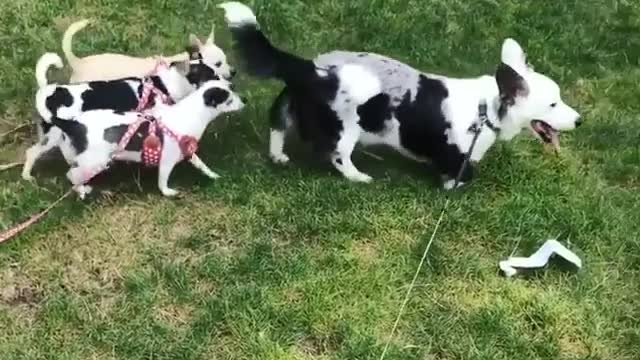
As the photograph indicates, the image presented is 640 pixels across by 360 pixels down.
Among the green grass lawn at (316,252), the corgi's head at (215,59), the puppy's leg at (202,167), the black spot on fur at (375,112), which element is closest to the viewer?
the green grass lawn at (316,252)

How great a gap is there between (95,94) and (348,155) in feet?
3.33

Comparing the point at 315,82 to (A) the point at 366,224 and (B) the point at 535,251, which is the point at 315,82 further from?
(B) the point at 535,251

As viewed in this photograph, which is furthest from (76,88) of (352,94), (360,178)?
(360,178)

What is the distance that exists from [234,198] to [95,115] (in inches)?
25.1

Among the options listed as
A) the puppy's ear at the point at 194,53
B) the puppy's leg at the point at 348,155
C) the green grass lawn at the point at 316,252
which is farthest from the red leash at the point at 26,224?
the puppy's leg at the point at 348,155

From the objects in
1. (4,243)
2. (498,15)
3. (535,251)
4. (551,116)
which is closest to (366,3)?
(498,15)

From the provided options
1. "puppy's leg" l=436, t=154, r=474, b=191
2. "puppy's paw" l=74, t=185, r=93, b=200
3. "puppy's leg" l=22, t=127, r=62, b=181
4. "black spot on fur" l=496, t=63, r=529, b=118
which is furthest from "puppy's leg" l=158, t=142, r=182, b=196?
"black spot on fur" l=496, t=63, r=529, b=118

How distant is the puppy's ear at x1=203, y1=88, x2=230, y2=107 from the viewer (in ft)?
13.6

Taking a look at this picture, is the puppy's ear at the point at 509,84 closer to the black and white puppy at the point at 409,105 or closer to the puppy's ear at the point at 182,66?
the black and white puppy at the point at 409,105

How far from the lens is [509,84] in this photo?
4141 millimetres

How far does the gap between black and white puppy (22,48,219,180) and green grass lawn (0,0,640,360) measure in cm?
21

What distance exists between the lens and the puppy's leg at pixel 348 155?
421cm

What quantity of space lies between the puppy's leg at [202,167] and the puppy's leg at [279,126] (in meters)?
0.26

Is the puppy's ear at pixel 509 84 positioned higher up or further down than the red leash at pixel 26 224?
higher up
